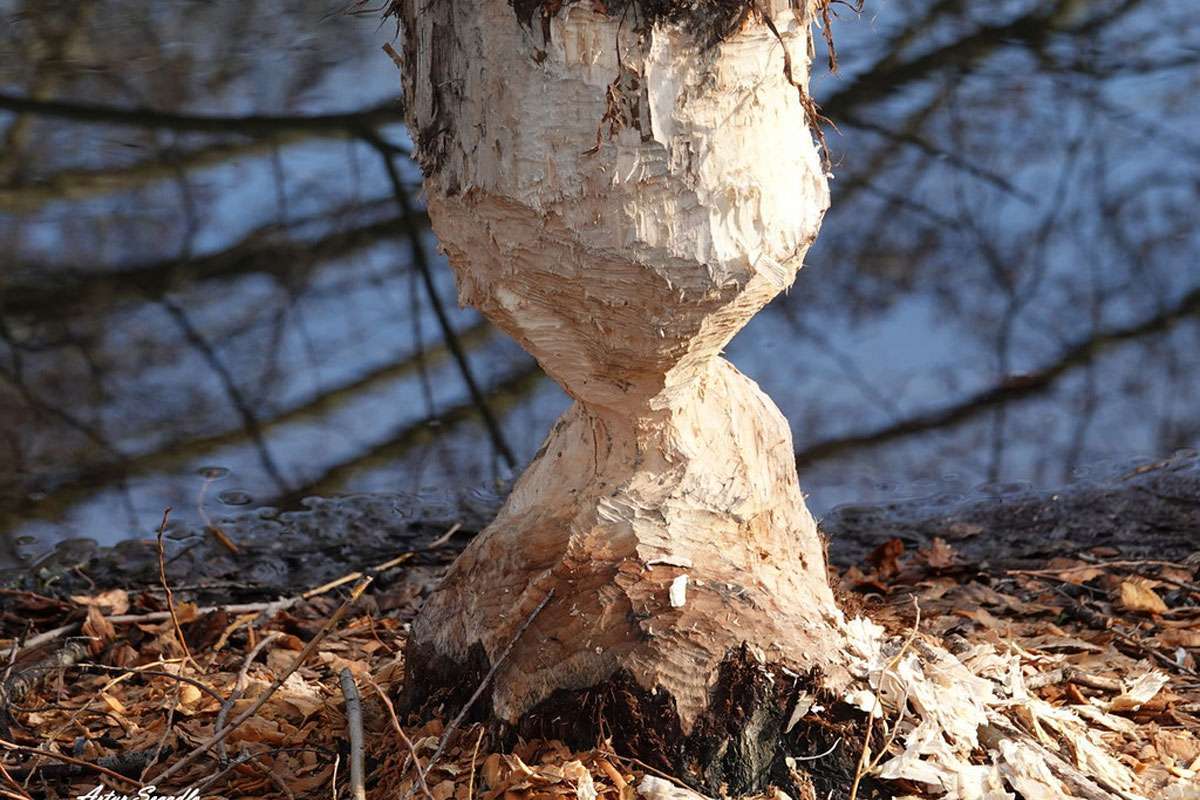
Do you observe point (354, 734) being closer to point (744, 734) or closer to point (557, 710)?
point (557, 710)

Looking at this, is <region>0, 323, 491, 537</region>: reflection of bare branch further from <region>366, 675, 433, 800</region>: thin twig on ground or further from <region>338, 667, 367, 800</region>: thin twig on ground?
<region>366, 675, 433, 800</region>: thin twig on ground

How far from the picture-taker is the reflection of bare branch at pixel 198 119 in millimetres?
5078

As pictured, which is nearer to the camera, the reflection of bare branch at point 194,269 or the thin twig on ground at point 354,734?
the thin twig on ground at point 354,734

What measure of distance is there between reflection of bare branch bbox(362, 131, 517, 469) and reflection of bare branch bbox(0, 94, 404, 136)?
113 millimetres

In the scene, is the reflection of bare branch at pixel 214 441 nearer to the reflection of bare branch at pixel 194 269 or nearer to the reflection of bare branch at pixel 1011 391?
the reflection of bare branch at pixel 194 269

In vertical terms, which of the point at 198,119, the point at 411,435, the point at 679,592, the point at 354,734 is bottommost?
the point at 411,435

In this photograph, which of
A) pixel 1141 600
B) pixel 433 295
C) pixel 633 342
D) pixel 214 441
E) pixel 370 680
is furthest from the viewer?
pixel 433 295

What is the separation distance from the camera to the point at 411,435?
13.6ft

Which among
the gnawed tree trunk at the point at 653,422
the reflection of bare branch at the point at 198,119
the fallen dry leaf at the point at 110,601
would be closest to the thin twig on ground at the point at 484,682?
the gnawed tree trunk at the point at 653,422

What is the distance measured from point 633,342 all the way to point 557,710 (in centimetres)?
53

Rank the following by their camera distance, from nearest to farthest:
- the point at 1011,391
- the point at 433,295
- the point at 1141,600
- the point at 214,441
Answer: the point at 1141,600, the point at 214,441, the point at 1011,391, the point at 433,295

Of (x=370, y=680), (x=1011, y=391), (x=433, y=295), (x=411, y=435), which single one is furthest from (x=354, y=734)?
(x=1011, y=391)

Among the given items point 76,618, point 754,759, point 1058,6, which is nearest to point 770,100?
point 754,759

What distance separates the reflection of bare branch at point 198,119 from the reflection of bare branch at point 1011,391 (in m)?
2.18
